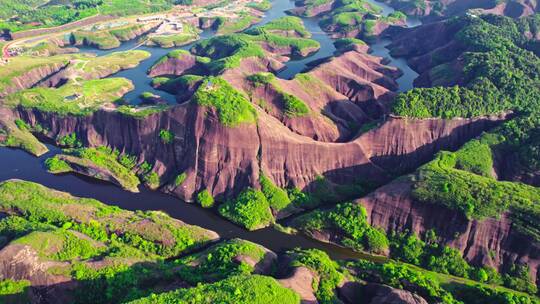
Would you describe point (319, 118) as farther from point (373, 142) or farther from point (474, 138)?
point (474, 138)

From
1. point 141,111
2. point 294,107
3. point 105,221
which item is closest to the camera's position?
point 105,221

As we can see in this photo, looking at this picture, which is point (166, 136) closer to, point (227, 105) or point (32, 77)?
point (227, 105)

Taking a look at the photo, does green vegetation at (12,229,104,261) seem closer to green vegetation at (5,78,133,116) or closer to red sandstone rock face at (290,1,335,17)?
green vegetation at (5,78,133,116)

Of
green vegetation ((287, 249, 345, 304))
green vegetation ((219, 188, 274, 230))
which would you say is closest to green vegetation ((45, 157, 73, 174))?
green vegetation ((219, 188, 274, 230))

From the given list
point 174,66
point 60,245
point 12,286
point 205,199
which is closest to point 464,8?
point 174,66

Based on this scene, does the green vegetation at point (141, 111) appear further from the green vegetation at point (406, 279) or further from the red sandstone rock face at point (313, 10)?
the red sandstone rock face at point (313, 10)

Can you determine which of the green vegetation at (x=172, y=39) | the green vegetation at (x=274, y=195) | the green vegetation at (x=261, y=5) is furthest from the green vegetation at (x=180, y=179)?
the green vegetation at (x=261, y=5)
